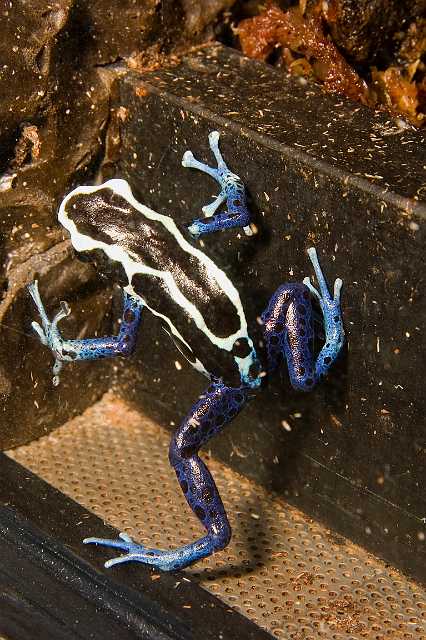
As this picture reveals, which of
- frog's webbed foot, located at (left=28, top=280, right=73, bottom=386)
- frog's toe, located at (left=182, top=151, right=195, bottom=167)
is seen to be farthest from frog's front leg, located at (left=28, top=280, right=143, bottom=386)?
frog's toe, located at (left=182, top=151, right=195, bottom=167)

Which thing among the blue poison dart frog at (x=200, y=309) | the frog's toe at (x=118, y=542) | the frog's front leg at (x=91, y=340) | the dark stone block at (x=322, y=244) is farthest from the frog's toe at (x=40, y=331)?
the frog's toe at (x=118, y=542)

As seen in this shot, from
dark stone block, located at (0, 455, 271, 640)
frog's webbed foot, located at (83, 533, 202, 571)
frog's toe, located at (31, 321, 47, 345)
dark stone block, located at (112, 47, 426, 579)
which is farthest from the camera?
frog's toe, located at (31, 321, 47, 345)

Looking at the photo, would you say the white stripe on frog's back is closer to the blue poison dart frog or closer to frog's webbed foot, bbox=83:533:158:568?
the blue poison dart frog

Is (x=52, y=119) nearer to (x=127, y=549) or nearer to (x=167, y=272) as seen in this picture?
(x=167, y=272)

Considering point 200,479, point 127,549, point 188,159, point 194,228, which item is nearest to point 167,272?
point 194,228

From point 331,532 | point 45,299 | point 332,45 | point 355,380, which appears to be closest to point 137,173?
point 45,299

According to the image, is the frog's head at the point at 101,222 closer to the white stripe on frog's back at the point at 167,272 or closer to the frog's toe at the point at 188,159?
the white stripe on frog's back at the point at 167,272

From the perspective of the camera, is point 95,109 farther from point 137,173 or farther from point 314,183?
point 314,183
